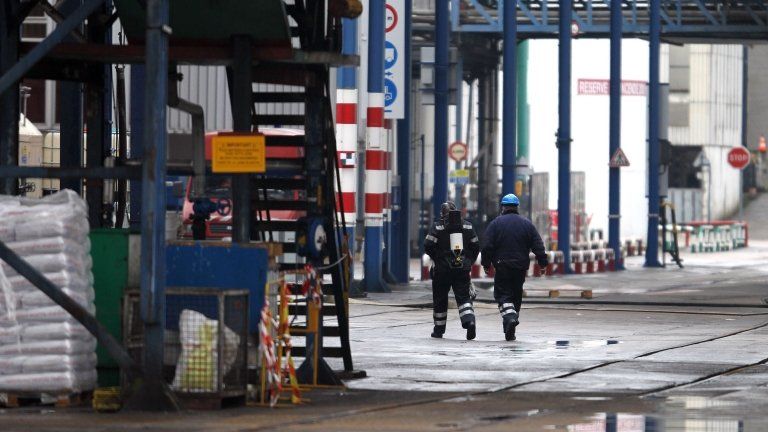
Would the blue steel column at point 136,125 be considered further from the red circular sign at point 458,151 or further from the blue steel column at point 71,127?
the red circular sign at point 458,151

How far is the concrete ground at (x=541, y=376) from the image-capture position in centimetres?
1248

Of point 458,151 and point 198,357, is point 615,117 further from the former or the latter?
point 198,357

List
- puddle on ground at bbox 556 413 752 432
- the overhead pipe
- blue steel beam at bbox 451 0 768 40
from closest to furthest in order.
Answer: puddle on ground at bbox 556 413 752 432
the overhead pipe
blue steel beam at bbox 451 0 768 40

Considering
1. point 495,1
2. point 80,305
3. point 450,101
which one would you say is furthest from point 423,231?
point 80,305

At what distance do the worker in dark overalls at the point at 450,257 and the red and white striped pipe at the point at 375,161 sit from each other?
7.43m

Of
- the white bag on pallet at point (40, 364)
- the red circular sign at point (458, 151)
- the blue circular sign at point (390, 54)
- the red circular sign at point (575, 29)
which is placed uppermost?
the red circular sign at point (575, 29)

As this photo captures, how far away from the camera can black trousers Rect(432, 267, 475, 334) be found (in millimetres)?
21422

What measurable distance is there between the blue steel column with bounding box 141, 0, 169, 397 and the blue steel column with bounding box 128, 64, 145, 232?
7.67 meters

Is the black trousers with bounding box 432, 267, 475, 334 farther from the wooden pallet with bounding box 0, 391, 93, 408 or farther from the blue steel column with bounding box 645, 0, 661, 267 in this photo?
the blue steel column with bounding box 645, 0, 661, 267

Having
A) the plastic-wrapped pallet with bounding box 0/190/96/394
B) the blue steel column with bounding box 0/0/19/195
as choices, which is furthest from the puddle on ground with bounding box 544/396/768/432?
the blue steel column with bounding box 0/0/19/195

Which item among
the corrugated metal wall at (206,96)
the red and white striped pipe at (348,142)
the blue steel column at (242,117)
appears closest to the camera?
the blue steel column at (242,117)

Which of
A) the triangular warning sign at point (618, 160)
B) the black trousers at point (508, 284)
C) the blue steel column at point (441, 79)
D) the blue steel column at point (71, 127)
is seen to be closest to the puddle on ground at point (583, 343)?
the black trousers at point (508, 284)

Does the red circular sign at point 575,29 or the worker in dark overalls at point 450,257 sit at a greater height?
the red circular sign at point 575,29

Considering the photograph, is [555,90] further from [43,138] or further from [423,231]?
[43,138]
